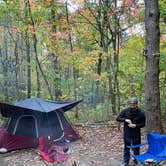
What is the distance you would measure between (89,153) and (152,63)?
2.48 meters

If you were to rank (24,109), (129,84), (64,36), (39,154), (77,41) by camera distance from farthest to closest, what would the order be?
1. (77,41)
2. (64,36)
3. (129,84)
4. (24,109)
5. (39,154)

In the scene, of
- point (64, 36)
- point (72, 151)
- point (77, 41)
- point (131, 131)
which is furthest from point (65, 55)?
point (131, 131)

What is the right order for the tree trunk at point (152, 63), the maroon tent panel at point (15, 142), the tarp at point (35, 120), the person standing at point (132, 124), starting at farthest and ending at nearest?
the tarp at point (35, 120), the maroon tent panel at point (15, 142), the tree trunk at point (152, 63), the person standing at point (132, 124)

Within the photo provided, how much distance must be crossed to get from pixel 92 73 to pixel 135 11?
4.02 metres

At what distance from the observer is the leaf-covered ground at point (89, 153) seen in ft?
18.6

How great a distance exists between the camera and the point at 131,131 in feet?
16.4

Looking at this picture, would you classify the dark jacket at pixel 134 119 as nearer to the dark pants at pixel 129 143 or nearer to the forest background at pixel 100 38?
the dark pants at pixel 129 143

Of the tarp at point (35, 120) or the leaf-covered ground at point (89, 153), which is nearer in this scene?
the leaf-covered ground at point (89, 153)

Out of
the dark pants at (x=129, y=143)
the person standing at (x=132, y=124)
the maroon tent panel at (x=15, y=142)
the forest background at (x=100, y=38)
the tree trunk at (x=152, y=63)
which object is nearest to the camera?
the person standing at (x=132, y=124)

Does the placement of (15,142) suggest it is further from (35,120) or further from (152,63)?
(152,63)

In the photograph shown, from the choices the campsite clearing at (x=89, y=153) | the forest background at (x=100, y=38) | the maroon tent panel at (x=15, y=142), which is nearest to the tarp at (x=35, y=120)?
the maroon tent panel at (x=15, y=142)

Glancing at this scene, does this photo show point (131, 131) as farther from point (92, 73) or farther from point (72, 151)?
point (92, 73)

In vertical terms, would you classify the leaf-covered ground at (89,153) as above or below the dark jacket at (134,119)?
below

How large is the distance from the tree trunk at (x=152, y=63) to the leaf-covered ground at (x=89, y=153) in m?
1.10
